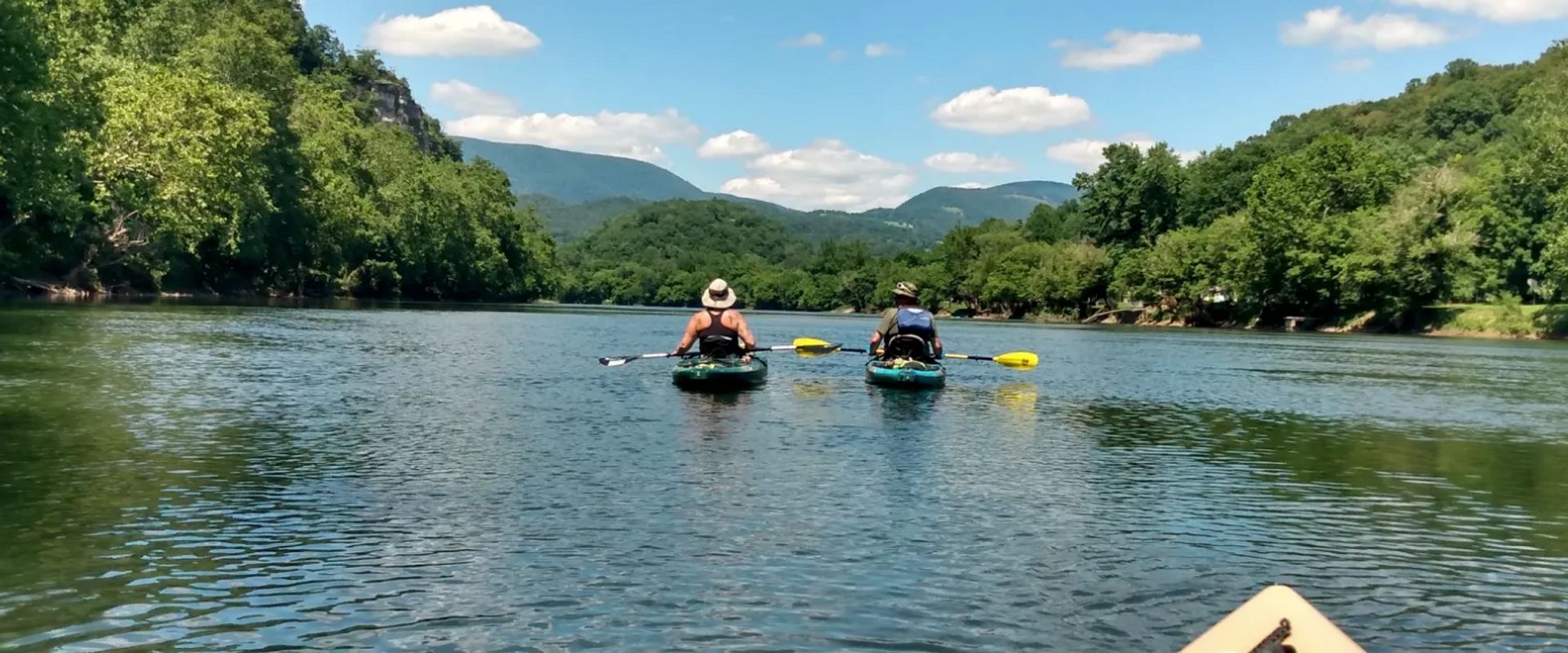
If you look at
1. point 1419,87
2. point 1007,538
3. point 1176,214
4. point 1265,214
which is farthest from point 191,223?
point 1419,87

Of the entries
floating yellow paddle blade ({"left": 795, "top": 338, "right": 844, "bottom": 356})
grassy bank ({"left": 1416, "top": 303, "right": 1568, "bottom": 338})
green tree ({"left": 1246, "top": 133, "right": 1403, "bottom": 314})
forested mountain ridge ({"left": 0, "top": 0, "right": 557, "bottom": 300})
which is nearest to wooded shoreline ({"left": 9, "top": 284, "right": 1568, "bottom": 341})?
grassy bank ({"left": 1416, "top": 303, "right": 1568, "bottom": 338})

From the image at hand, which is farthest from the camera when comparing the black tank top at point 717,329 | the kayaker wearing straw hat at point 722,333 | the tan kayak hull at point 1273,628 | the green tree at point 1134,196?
the green tree at point 1134,196

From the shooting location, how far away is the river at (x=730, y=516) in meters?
9.54

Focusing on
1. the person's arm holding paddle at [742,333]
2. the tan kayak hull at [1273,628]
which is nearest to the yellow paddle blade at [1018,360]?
the person's arm holding paddle at [742,333]

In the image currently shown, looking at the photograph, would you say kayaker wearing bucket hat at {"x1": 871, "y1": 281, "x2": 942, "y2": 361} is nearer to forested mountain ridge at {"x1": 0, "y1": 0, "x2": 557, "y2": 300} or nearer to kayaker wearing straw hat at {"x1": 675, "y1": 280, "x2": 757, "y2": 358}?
kayaker wearing straw hat at {"x1": 675, "y1": 280, "x2": 757, "y2": 358}

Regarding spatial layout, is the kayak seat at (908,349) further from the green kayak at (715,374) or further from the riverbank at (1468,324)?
the riverbank at (1468,324)

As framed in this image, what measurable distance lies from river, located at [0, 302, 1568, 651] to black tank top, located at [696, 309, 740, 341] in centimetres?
248

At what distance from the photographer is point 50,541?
1124 centimetres

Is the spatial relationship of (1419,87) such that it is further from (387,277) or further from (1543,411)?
(1543,411)

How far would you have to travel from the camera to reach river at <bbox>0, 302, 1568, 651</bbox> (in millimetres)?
9539

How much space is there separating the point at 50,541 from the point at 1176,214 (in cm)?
14000

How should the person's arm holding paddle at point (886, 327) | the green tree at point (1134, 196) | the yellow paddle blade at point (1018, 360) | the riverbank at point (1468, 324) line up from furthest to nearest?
the green tree at point (1134, 196) → the riverbank at point (1468, 324) → the yellow paddle blade at point (1018, 360) → the person's arm holding paddle at point (886, 327)

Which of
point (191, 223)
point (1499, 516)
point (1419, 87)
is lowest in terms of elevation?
point (1499, 516)

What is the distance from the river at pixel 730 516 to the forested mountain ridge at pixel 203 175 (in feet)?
101
